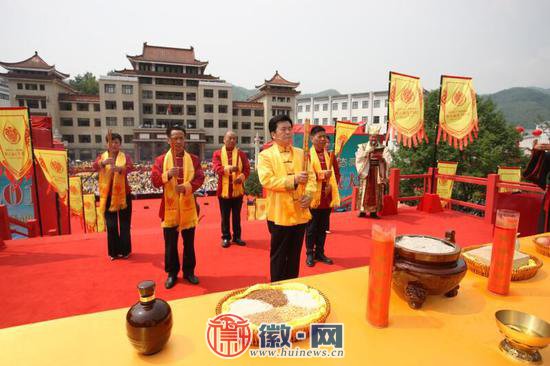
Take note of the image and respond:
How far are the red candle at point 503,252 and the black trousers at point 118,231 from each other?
4155 millimetres

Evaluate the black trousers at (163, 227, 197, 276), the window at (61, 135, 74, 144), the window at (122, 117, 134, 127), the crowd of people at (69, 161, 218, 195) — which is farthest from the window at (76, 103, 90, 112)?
the black trousers at (163, 227, 197, 276)

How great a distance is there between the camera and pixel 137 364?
1.01m

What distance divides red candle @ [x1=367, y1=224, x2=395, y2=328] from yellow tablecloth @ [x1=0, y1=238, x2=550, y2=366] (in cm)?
6

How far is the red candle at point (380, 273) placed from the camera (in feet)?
3.87

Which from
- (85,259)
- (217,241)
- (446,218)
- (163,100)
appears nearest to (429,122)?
(446,218)

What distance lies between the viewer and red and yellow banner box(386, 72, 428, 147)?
5.81 metres

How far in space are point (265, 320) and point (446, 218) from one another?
20.1 feet

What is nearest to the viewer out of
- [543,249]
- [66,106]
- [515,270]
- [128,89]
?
[515,270]

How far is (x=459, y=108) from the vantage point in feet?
19.9

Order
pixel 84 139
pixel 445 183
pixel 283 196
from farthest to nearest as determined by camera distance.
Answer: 1. pixel 84 139
2. pixel 445 183
3. pixel 283 196

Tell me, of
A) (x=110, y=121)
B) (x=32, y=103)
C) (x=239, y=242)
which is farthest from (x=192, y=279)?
(x=32, y=103)

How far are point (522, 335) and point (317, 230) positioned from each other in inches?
123

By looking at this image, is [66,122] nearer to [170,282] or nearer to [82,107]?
[82,107]

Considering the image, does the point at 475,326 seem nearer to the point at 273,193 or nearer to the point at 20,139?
the point at 273,193
